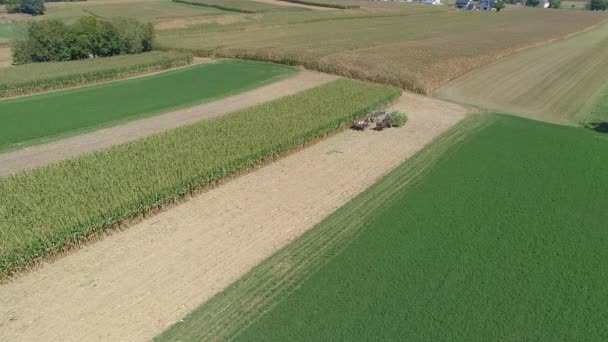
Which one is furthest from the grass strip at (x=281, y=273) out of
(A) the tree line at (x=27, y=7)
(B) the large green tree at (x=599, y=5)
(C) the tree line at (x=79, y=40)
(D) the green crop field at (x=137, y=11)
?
(B) the large green tree at (x=599, y=5)

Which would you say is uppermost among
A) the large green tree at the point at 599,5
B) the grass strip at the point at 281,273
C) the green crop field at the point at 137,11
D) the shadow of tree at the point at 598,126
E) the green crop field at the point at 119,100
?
the large green tree at the point at 599,5

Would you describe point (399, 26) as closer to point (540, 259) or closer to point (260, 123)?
point (260, 123)

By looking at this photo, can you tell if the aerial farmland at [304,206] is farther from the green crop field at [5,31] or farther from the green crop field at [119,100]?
the green crop field at [5,31]

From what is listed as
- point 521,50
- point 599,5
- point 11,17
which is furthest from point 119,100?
point 599,5

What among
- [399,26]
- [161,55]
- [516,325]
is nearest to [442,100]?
[516,325]

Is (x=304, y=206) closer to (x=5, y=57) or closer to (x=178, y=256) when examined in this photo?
(x=178, y=256)

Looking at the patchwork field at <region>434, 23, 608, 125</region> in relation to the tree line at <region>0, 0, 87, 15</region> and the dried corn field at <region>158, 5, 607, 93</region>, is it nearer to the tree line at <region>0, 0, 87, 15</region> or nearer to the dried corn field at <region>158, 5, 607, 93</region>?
the dried corn field at <region>158, 5, 607, 93</region>
